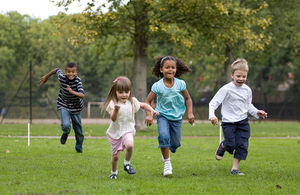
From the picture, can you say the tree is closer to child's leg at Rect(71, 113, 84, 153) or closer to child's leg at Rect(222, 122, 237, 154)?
child's leg at Rect(71, 113, 84, 153)

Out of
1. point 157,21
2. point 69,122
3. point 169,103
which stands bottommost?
point 69,122

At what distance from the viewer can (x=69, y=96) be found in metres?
8.10

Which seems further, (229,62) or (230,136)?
(229,62)

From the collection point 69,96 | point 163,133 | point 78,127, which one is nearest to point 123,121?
point 163,133

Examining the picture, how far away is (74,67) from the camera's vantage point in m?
8.00

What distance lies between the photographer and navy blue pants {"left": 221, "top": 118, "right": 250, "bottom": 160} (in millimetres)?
6031

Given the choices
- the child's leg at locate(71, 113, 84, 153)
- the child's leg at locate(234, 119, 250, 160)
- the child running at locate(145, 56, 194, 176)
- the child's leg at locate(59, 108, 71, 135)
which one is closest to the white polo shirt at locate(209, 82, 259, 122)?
the child's leg at locate(234, 119, 250, 160)

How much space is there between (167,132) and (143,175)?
711 mm

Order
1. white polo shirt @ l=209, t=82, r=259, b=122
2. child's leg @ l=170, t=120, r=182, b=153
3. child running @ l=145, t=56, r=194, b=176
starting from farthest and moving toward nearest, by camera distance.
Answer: white polo shirt @ l=209, t=82, r=259, b=122, child's leg @ l=170, t=120, r=182, b=153, child running @ l=145, t=56, r=194, b=176

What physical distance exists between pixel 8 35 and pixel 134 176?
149 feet

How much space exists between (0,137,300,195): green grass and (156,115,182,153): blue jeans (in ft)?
1.49

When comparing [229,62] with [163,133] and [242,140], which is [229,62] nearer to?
[242,140]

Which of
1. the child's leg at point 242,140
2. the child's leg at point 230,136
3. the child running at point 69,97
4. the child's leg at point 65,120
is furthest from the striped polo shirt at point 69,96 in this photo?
the child's leg at point 242,140

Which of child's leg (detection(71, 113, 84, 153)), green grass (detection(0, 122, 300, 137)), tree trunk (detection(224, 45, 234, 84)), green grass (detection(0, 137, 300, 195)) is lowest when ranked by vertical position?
green grass (detection(0, 122, 300, 137))
